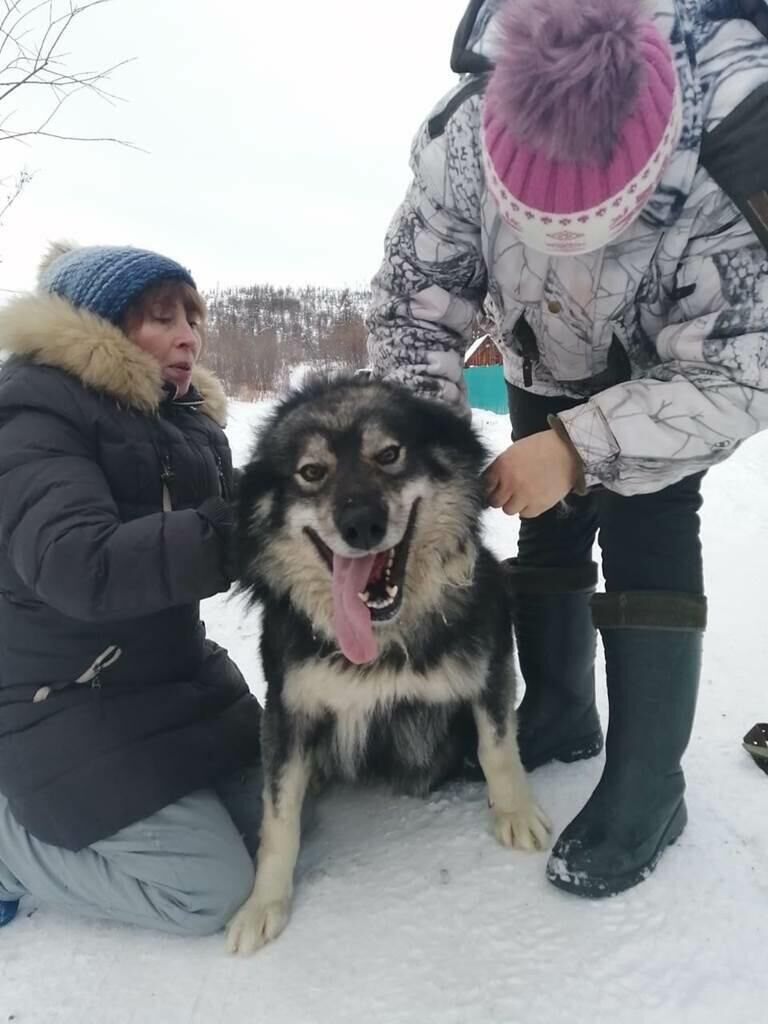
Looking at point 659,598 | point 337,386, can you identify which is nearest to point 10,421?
point 337,386

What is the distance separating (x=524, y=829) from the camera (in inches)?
63.9

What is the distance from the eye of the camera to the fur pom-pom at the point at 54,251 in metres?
1.96

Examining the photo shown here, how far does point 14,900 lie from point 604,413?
167 centimetres

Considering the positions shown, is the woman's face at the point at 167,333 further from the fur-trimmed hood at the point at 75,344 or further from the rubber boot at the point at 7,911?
the rubber boot at the point at 7,911

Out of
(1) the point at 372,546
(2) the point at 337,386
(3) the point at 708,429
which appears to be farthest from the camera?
(2) the point at 337,386

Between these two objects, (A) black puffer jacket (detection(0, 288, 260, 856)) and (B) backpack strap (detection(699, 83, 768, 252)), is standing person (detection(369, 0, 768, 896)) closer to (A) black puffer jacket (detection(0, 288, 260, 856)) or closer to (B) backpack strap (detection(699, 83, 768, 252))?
(B) backpack strap (detection(699, 83, 768, 252))

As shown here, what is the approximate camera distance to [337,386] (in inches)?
69.3

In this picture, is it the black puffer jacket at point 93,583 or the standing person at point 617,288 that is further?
the black puffer jacket at point 93,583

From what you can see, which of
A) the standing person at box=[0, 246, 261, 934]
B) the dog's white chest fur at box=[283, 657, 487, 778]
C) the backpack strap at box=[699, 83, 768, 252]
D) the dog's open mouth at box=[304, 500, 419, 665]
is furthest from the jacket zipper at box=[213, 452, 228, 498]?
the backpack strap at box=[699, 83, 768, 252]

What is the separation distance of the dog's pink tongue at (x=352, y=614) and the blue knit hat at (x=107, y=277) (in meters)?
0.88

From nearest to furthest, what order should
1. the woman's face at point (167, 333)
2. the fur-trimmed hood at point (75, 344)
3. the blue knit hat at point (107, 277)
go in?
the fur-trimmed hood at point (75, 344), the blue knit hat at point (107, 277), the woman's face at point (167, 333)

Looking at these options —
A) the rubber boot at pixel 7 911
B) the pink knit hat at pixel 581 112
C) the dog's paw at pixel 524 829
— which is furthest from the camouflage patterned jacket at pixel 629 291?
the rubber boot at pixel 7 911

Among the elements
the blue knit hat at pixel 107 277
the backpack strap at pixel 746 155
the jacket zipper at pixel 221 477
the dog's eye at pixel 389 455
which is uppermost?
the backpack strap at pixel 746 155

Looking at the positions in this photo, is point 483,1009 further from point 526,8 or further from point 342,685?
point 526,8
